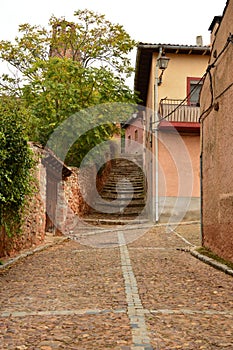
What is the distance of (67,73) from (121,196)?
679 centimetres

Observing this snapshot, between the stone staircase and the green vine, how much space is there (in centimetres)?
881

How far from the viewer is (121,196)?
20.6m

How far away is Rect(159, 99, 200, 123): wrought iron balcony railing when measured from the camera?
1664cm

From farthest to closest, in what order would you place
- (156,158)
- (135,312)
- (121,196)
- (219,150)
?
1. (121,196)
2. (156,158)
3. (219,150)
4. (135,312)

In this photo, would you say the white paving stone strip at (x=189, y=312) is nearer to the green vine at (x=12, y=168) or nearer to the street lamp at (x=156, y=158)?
the green vine at (x=12, y=168)

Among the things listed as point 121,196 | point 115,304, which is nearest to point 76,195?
point 121,196

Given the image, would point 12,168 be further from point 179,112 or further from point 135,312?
point 179,112

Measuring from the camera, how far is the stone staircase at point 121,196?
18.1m

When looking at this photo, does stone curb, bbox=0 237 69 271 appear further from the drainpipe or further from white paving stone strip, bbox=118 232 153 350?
the drainpipe

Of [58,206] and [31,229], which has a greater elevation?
[58,206]

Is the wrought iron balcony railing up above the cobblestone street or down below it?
above

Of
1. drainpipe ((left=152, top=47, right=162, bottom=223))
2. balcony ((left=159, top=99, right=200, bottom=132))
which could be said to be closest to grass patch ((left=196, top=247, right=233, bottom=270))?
drainpipe ((left=152, top=47, right=162, bottom=223))

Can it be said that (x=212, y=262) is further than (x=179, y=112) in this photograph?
No

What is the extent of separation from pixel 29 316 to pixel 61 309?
392 mm
